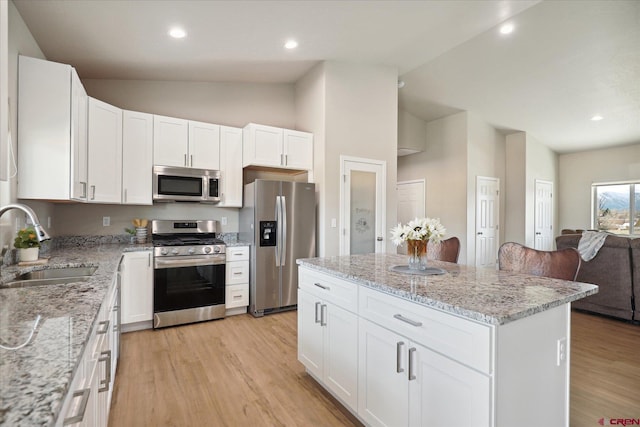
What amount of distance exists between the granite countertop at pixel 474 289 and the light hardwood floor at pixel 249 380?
2.97 ft

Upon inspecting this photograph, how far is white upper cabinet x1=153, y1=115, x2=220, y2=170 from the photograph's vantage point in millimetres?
3697

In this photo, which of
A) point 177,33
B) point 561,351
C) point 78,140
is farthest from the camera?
point 177,33

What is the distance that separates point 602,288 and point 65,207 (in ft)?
20.1

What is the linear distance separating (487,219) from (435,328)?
19.9 ft

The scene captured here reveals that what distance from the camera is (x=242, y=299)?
396 cm

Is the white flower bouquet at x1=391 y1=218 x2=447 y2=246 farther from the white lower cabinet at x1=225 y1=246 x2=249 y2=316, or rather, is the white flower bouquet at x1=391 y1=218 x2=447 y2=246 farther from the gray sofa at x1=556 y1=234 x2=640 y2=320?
the gray sofa at x1=556 y1=234 x2=640 y2=320

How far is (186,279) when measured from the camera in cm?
356

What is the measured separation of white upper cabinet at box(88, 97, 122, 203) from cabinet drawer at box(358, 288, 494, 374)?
116 inches

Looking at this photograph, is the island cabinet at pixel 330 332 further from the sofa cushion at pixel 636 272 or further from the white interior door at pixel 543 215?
the white interior door at pixel 543 215

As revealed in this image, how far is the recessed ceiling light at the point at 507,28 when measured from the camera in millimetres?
4070

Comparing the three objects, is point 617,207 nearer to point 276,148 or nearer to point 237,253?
point 276,148

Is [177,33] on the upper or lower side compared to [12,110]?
upper

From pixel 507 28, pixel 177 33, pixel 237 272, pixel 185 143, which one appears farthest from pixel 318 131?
pixel 507 28

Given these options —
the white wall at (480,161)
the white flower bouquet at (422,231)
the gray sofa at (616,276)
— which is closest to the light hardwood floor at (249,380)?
the gray sofa at (616,276)
